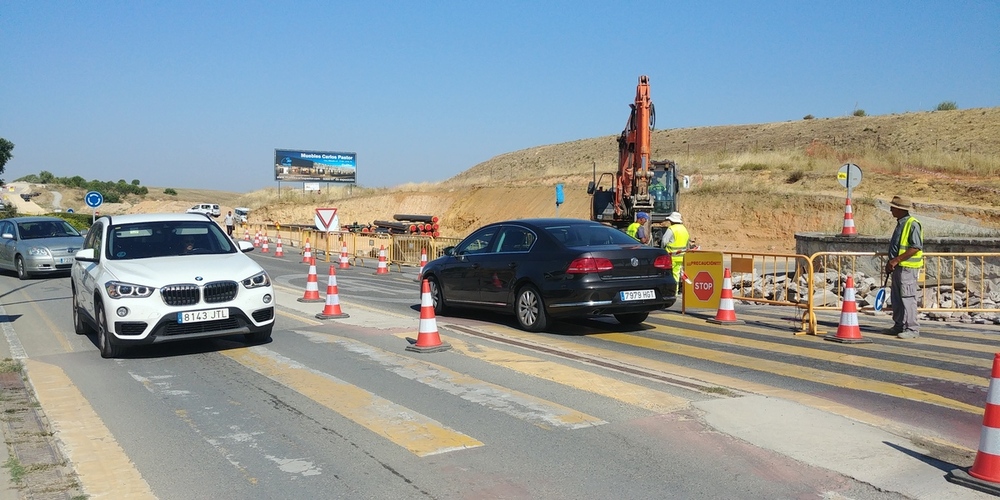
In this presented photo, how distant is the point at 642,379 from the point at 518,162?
104m

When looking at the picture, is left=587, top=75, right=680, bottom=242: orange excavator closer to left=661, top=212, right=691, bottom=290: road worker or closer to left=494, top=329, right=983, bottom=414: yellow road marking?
left=661, top=212, right=691, bottom=290: road worker

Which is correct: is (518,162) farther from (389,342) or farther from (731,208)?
(389,342)

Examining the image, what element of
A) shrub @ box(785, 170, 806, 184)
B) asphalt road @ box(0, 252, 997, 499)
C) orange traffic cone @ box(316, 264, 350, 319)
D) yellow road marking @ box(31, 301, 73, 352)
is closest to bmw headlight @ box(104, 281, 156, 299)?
asphalt road @ box(0, 252, 997, 499)

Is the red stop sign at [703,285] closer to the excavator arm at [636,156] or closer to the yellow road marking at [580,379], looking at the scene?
the yellow road marking at [580,379]

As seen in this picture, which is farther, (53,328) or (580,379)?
(53,328)

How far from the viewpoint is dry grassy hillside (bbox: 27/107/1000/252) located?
33.7 m

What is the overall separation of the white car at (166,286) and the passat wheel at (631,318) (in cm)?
515

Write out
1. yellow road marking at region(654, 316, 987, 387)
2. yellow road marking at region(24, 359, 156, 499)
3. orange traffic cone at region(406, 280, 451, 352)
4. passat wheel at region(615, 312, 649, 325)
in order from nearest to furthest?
yellow road marking at region(24, 359, 156, 499) → yellow road marking at region(654, 316, 987, 387) → orange traffic cone at region(406, 280, 451, 352) → passat wheel at region(615, 312, 649, 325)

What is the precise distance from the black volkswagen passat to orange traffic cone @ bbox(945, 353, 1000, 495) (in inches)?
236

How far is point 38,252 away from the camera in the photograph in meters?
20.2

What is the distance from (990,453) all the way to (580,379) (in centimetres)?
375

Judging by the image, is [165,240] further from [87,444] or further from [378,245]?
[378,245]

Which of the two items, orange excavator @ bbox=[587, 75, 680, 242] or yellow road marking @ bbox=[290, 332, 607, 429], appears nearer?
yellow road marking @ bbox=[290, 332, 607, 429]

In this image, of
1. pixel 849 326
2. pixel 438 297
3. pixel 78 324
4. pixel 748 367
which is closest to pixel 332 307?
Result: pixel 438 297
